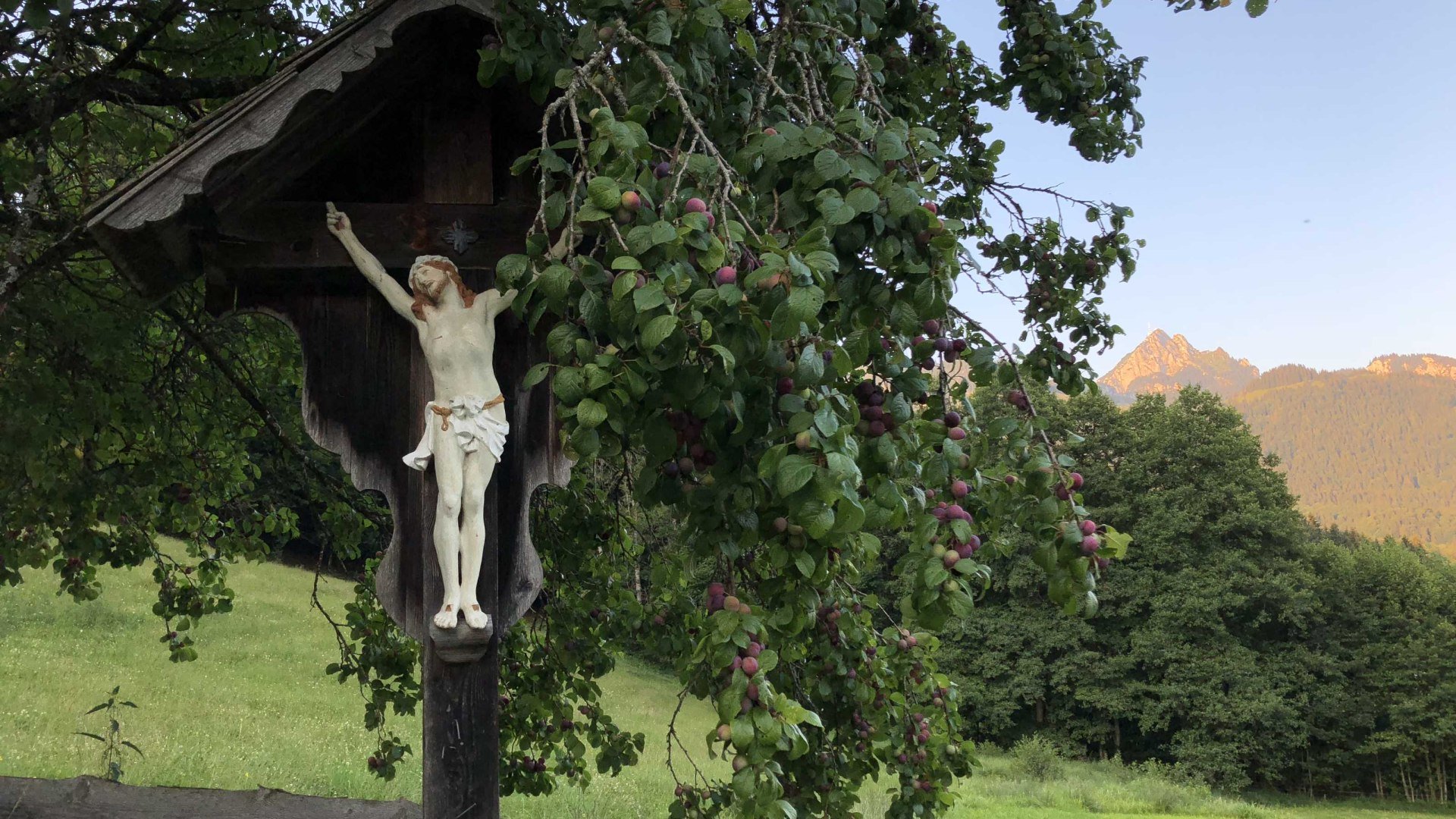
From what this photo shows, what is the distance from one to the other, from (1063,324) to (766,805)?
303 centimetres

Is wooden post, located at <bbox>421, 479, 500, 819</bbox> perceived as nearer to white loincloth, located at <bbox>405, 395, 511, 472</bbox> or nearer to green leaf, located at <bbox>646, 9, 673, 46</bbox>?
white loincloth, located at <bbox>405, 395, 511, 472</bbox>

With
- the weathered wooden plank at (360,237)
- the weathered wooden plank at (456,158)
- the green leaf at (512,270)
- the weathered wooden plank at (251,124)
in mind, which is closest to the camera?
the green leaf at (512,270)

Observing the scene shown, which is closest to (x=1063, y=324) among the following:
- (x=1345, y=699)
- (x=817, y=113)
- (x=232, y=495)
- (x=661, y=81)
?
(x=817, y=113)

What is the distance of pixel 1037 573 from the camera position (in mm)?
27859

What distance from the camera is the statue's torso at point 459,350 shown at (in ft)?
9.04

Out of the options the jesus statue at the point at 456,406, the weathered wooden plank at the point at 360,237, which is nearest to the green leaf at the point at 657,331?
the jesus statue at the point at 456,406

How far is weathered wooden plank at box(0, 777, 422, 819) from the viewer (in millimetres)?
4676

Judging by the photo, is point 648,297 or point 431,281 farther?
point 431,281

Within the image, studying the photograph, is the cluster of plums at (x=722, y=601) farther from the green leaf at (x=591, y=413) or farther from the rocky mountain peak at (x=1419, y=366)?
the rocky mountain peak at (x=1419, y=366)

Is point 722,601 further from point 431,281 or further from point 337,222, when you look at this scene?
point 337,222

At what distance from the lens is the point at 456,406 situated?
2725 millimetres

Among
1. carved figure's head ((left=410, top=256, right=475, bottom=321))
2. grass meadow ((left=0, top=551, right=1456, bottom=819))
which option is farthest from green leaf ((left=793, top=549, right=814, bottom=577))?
grass meadow ((left=0, top=551, right=1456, bottom=819))

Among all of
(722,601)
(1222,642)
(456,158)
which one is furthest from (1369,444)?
(722,601)

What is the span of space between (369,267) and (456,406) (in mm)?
497
